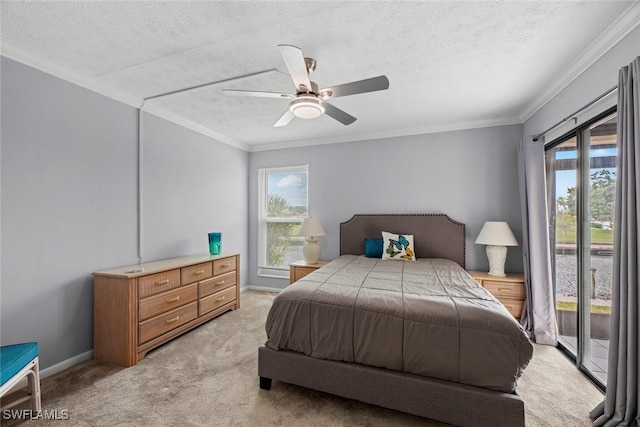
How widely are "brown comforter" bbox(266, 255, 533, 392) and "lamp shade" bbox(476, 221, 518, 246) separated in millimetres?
1193

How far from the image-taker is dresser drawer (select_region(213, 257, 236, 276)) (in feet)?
11.0

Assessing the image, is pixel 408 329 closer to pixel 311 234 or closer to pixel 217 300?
pixel 311 234

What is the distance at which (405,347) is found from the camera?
5.36ft

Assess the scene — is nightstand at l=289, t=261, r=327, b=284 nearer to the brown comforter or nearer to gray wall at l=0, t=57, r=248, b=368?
the brown comforter

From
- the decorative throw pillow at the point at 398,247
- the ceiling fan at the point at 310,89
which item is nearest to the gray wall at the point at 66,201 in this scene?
the ceiling fan at the point at 310,89

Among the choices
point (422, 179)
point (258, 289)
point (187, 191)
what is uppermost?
point (422, 179)

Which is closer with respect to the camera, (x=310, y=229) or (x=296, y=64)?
(x=296, y=64)

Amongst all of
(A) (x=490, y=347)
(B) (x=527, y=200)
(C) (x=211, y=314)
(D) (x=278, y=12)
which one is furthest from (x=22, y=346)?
(B) (x=527, y=200)

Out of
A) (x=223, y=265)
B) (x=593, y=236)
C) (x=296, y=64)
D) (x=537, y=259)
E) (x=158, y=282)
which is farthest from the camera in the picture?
(x=223, y=265)

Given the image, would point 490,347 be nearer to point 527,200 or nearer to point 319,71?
point 527,200

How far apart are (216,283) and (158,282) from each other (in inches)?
33.2

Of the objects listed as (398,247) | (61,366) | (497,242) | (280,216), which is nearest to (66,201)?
(61,366)

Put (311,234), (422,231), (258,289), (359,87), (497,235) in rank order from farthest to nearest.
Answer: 1. (258,289)
2. (311,234)
3. (422,231)
4. (497,235)
5. (359,87)

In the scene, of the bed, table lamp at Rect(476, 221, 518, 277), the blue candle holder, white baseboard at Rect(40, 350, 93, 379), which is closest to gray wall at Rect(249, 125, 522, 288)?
table lamp at Rect(476, 221, 518, 277)
